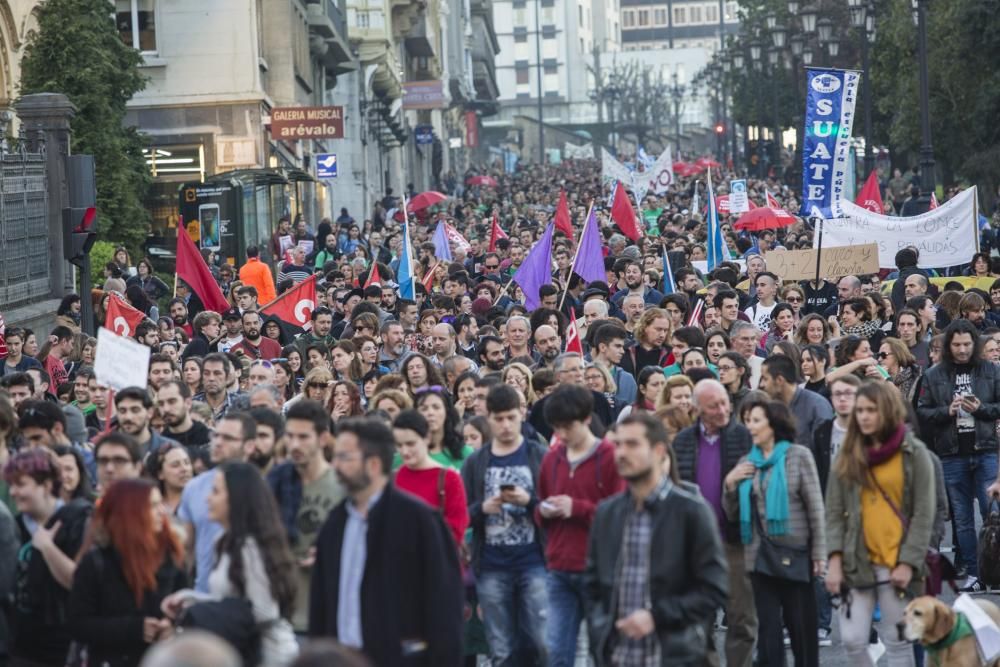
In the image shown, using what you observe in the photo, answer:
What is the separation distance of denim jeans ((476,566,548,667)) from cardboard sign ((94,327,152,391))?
2493mm

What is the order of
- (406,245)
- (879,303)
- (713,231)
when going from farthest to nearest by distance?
(713,231) → (406,245) → (879,303)

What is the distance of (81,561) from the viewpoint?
7172mm

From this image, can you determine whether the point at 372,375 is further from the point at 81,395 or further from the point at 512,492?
the point at 512,492

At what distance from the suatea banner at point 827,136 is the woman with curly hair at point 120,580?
710 inches

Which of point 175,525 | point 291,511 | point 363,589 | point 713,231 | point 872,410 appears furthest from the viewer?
point 713,231

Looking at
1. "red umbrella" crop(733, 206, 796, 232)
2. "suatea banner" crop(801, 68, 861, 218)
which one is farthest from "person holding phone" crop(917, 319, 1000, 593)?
"red umbrella" crop(733, 206, 796, 232)

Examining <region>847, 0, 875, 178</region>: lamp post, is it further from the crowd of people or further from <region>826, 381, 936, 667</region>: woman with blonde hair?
<region>826, 381, 936, 667</region>: woman with blonde hair

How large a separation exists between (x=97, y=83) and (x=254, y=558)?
2105 centimetres

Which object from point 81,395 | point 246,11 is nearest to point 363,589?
point 81,395

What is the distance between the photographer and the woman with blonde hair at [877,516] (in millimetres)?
8828

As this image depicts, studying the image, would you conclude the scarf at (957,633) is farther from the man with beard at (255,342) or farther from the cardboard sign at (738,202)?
the cardboard sign at (738,202)

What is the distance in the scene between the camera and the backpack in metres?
11.5

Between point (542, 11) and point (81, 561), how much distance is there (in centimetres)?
18296

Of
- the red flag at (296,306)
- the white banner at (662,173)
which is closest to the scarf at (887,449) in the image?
the red flag at (296,306)
